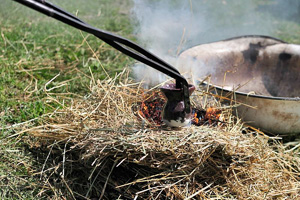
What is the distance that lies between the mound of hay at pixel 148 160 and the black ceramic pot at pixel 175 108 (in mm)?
55

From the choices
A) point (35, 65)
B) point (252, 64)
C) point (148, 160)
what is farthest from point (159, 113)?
point (35, 65)

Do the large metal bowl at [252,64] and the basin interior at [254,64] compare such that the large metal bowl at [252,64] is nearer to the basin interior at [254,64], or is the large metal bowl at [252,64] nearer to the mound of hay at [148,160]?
the basin interior at [254,64]

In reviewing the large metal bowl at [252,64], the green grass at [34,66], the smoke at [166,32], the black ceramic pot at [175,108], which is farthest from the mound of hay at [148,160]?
the large metal bowl at [252,64]

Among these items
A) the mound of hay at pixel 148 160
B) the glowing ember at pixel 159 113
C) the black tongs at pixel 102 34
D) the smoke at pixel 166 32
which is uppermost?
the smoke at pixel 166 32

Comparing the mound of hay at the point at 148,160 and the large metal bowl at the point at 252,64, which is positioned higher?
the large metal bowl at the point at 252,64

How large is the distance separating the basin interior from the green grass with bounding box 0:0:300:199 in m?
1.07

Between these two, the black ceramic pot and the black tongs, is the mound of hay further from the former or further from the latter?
the black tongs

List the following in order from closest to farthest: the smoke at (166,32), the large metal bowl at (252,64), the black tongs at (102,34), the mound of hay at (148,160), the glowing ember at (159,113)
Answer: the black tongs at (102,34)
the mound of hay at (148,160)
the glowing ember at (159,113)
the smoke at (166,32)
the large metal bowl at (252,64)

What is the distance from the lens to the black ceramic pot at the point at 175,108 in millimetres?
1890

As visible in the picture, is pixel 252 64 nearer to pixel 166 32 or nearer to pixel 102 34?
pixel 166 32

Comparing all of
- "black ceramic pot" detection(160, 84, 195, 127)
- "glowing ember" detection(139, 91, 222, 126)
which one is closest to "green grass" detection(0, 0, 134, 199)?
"glowing ember" detection(139, 91, 222, 126)

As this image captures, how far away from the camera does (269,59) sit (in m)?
3.55

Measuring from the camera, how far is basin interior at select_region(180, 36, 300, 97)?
3303mm

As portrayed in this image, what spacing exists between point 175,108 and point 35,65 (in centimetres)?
223
